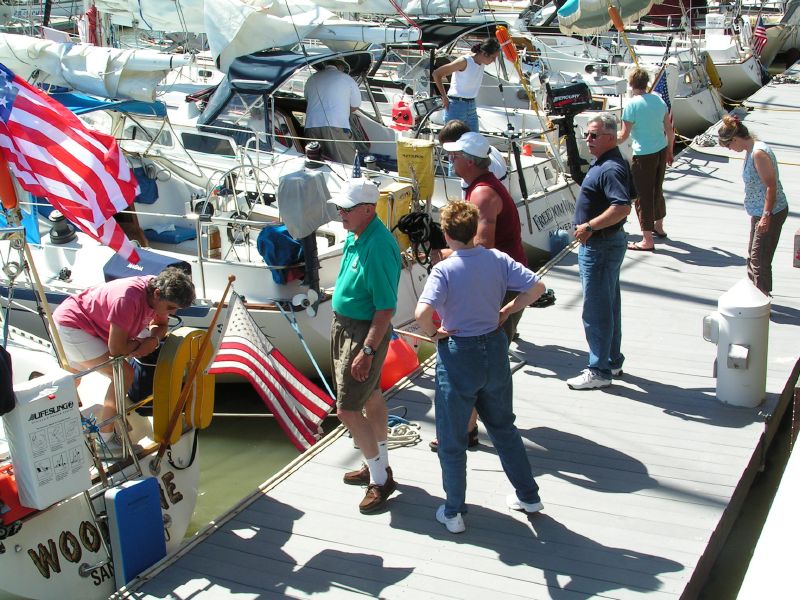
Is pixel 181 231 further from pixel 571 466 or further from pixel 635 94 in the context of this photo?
pixel 571 466

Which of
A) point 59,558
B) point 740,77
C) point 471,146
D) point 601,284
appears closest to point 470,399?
point 471,146

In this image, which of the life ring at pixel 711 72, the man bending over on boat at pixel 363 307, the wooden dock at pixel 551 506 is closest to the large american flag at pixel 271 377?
the wooden dock at pixel 551 506

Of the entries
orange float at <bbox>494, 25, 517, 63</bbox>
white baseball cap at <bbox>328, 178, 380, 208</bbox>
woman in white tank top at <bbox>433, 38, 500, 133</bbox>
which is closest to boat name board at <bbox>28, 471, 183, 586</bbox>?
white baseball cap at <bbox>328, 178, 380, 208</bbox>

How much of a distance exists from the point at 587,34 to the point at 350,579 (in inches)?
579

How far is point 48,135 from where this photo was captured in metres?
5.30

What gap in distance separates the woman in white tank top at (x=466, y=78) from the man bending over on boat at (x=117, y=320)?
5.85m

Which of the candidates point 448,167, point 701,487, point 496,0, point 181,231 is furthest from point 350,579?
point 496,0

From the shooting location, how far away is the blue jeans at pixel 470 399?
4.47 meters

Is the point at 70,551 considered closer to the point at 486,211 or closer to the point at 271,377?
the point at 271,377

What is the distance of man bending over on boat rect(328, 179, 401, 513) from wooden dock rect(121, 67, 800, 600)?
1.84ft

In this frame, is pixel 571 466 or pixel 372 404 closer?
pixel 372 404

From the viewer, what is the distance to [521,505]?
495 cm

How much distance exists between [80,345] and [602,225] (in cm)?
315

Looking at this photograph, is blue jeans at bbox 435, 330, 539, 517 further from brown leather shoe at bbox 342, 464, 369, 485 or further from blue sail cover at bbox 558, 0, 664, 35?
blue sail cover at bbox 558, 0, 664, 35
